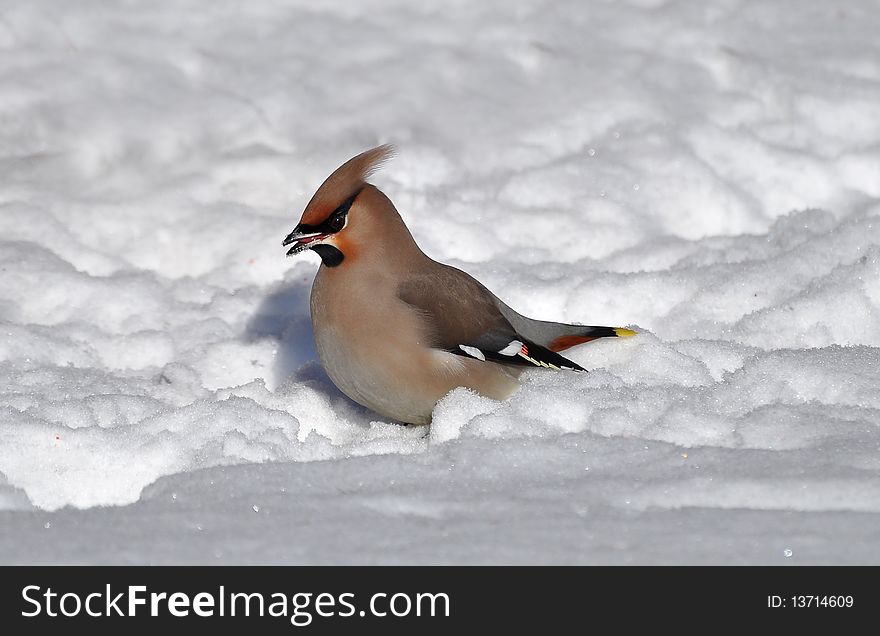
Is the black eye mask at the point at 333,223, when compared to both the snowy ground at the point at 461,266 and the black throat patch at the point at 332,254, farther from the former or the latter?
the snowy ground at the point at 461,266

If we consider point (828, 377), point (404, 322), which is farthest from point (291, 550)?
point (828, 377)

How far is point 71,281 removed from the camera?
15.1 ft

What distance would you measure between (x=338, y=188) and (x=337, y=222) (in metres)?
0.10

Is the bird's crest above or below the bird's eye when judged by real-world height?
above

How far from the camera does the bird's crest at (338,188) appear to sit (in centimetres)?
357

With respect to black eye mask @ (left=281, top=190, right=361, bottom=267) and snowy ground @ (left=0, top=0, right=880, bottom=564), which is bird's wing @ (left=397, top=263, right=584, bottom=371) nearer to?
snowy ground @ (left=0, top=0, right=880, bottom=564)

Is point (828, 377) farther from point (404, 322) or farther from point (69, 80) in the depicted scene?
point (69, 80)

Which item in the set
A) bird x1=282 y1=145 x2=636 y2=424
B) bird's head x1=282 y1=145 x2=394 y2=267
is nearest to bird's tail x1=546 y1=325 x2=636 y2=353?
bird x1=282 y1=145 x2=636 y2=424

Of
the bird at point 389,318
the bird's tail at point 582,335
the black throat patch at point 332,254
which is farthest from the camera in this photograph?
the bird's tail at point 582,335

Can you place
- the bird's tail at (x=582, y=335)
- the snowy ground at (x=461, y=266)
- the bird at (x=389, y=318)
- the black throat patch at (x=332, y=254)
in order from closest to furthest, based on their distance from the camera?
the snowy ground at (x=461, y=266)
the bird at (x=389, y=318)
the black throat patch at (x=332, y=254)
the bird's tail at (x=582, y=335)

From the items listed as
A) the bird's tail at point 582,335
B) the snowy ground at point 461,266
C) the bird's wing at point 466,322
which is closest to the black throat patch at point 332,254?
the bird's wing at point 466,322

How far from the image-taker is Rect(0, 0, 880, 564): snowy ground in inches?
110

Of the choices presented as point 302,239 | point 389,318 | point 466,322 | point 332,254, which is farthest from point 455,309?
point 302,239
